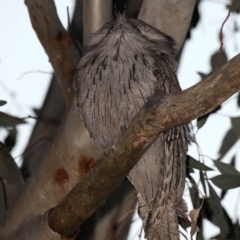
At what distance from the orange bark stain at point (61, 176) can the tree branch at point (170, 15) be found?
698mm

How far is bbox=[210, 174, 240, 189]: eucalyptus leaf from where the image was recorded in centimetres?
281

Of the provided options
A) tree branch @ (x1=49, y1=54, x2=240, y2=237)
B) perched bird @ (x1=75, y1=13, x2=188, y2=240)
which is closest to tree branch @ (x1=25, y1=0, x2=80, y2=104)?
perched bird @ (x1=75, y1=13, x2=188, y2=240)

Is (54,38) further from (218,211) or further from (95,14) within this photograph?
(218,211)

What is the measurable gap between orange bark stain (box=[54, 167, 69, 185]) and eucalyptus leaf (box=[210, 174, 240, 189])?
2.22 ft

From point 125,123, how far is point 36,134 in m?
1.25

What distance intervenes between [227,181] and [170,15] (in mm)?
763

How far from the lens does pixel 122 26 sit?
2582 millimetres

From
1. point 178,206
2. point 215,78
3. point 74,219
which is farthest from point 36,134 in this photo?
point 215,78

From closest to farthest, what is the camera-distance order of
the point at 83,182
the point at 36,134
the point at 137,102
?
the point at 83,182 → the point at 137,102 → the point at 36,134

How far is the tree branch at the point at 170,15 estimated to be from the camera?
2.62 metres

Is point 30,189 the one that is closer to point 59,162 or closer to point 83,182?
point 59,162

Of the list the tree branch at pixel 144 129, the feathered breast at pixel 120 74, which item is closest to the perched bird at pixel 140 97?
the feathered breast at pixel 120 74

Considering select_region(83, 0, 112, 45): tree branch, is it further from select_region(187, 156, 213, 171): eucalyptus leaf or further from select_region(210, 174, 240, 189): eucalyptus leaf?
select_region(210, 174, 240, 189): eucalyptus leaf

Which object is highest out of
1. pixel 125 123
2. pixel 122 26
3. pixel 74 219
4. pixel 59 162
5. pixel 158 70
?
pixel 122 26
